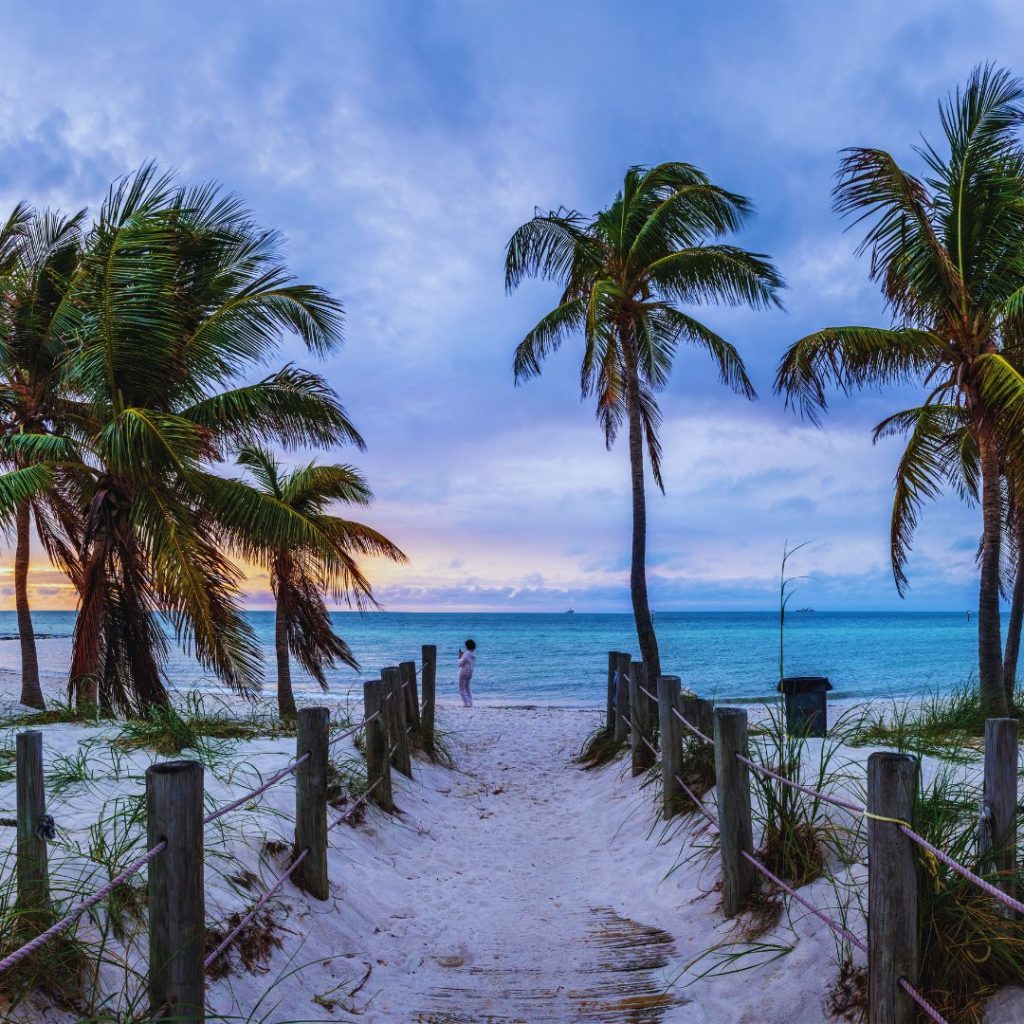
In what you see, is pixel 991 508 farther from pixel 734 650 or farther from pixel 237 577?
pixel 734 650

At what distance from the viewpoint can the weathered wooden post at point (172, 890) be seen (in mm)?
2836

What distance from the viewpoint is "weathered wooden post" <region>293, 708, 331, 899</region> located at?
466cm

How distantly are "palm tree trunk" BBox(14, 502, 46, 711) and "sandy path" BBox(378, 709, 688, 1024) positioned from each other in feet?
25.8

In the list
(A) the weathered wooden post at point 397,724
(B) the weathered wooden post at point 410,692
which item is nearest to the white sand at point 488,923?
(A) the weathered wooden post at point 397,724

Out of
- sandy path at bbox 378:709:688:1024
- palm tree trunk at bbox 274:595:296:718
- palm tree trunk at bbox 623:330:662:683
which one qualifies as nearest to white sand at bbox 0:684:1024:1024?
sandy path at bbox 378:709:688:1024

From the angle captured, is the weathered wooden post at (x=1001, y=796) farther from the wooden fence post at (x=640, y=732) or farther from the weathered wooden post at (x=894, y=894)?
the wooden fence post at (x=640, y=732)

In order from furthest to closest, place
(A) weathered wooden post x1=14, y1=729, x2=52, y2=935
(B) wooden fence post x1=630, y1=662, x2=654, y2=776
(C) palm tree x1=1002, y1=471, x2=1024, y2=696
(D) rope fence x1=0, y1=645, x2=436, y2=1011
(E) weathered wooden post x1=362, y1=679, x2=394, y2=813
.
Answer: (C) palm tree x1=1002, y1=471, x2=1024, y2=696 < (B) wooden fence post x1=630, y1=662, x2=654, y2=776 < (E) weathered wooden post x1=362, y1=679, x2=394, y2=813 < (A) weathered wooden post x1=14, y1=729, x2=52, y2=935 < (D) rope fence x1=0, y1=645, x2=436, y2=1011

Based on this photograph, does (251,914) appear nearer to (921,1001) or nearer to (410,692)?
(921,1001)

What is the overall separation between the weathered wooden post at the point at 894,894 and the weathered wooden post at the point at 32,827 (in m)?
3.03

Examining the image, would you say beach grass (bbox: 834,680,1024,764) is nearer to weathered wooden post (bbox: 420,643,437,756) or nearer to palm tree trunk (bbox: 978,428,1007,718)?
palm tree trunk (bbox: 978,428,1007,718)

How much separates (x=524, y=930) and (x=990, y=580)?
25.9ft

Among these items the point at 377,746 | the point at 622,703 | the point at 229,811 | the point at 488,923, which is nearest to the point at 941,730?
the point at 622,703

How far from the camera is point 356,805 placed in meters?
6.02

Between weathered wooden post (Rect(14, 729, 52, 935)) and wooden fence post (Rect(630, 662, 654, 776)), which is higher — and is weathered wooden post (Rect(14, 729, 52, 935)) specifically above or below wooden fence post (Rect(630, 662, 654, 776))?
above
